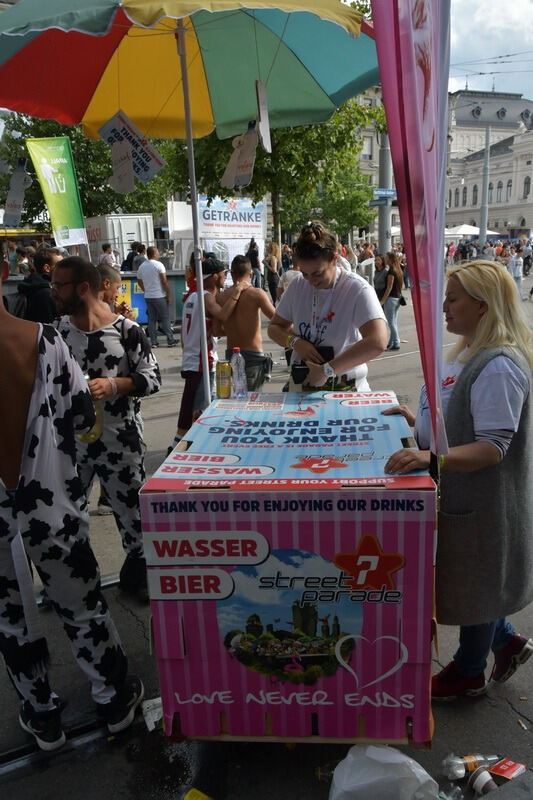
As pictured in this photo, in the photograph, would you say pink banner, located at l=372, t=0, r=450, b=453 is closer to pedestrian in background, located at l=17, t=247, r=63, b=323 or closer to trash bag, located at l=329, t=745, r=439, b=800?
trash bag, located at l=329, t=745, r=439, b=800

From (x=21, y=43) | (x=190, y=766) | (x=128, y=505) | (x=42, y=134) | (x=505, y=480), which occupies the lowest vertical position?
(x=190, y=766)

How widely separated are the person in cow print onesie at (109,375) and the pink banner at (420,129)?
1.79m

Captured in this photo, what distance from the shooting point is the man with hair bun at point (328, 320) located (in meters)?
3.04

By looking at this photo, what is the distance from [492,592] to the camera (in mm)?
2162

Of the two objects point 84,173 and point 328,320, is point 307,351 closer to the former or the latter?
point 328,320

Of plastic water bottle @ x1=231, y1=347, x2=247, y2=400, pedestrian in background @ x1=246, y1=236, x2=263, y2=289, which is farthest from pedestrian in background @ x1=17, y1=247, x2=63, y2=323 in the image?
pedestrian in background @ x1=246, y1=236, x2=263, y2=289

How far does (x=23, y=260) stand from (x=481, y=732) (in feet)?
49.4

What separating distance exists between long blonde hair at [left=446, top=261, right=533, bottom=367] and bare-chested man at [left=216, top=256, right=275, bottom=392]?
355cm

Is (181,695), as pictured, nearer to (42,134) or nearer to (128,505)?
(128,505)

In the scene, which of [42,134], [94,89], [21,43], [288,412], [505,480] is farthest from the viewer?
[42,134]

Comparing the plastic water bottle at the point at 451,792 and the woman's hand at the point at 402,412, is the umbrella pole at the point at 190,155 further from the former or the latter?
the plastic water bottle at the point at 451,792

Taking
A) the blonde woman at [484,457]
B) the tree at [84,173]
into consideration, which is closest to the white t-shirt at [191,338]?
the blonde woman at [484,457]

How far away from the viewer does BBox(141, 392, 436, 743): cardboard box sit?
185cm

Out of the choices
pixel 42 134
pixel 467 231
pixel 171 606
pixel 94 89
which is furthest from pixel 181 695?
Result: pixel 467 231
